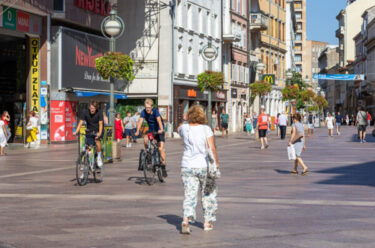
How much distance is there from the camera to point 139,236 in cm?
923

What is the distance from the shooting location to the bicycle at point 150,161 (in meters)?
16.3

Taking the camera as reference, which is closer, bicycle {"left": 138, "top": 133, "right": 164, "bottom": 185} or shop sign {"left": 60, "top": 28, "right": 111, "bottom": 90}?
bicycle {"left": 138, "top": 133, "right": 164, "bottom": 185}

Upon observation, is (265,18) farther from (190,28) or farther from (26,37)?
(26,37)

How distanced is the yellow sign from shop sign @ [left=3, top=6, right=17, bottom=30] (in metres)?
2.59

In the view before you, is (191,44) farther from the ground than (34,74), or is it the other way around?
(191,44)

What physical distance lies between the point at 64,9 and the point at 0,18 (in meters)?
5.48

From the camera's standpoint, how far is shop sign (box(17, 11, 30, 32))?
113ft

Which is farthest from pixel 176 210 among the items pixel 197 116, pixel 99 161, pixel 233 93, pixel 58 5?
pixel 233 93

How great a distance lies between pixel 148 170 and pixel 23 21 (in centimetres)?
2040

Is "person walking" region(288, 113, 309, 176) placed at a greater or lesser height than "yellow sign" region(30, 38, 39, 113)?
lesser

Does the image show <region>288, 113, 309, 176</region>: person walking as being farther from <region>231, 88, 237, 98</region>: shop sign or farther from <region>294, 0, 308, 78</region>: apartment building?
<region>294, 0, 308, 78</region>: apartment building

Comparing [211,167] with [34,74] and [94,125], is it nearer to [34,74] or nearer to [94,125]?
[94,125]

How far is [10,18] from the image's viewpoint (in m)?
33.7

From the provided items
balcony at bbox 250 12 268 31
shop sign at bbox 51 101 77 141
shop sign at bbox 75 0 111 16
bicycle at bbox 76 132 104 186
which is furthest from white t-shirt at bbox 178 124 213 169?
balcony at bbox 250 12 268 31
